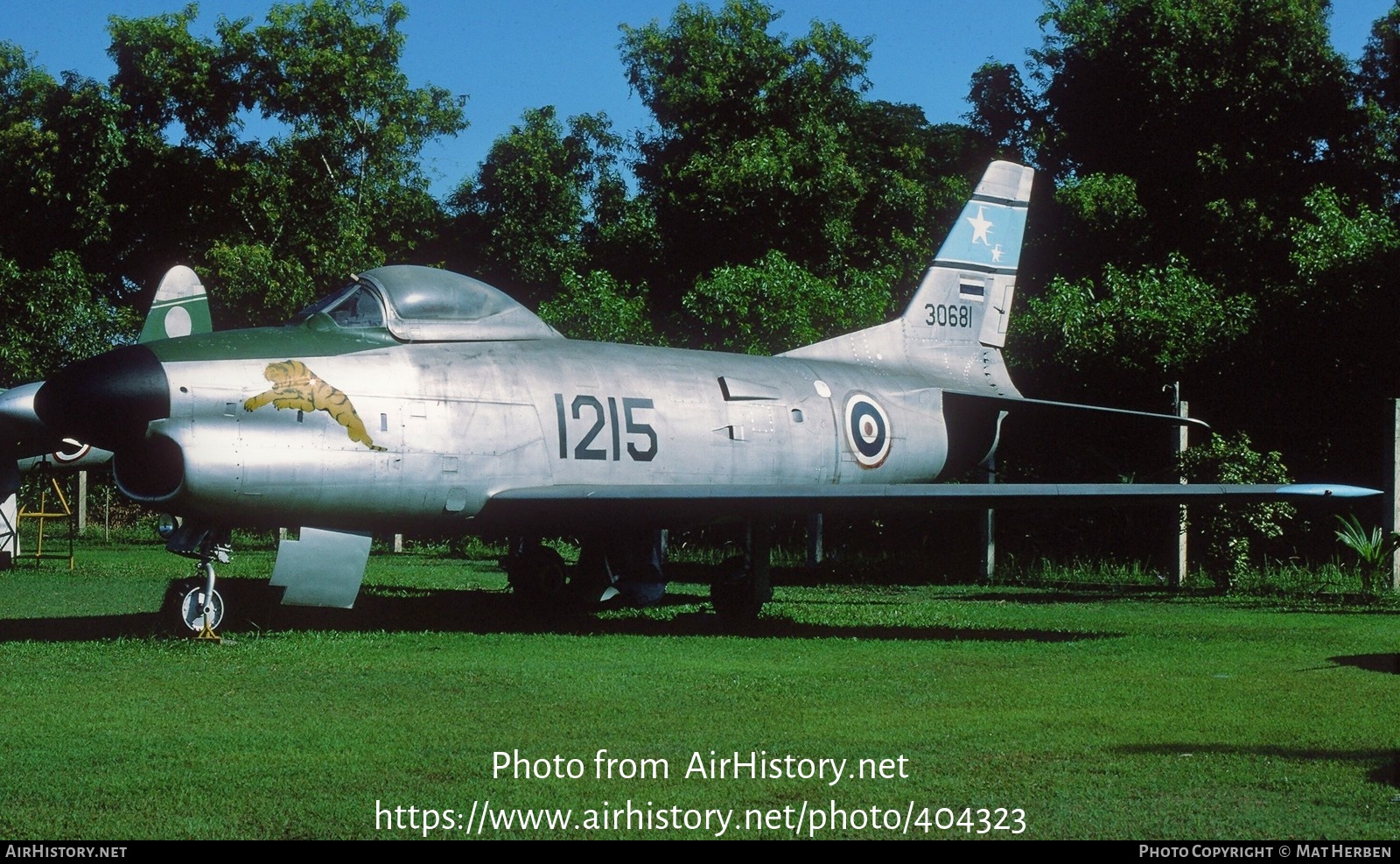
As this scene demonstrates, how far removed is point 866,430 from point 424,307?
5.20 metres

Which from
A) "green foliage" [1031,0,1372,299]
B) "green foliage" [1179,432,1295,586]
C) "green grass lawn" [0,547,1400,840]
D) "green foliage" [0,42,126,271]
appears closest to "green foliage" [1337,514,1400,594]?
"green foliage" [1179,432,1295,586]

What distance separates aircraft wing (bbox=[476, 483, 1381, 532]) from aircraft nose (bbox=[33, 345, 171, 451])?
9.80ft

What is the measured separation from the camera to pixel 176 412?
35.6ft

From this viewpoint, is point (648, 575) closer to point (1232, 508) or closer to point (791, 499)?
point (791, 499)

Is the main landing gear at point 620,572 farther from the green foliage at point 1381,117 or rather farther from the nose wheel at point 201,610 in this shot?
the green foliage at point 1381,117

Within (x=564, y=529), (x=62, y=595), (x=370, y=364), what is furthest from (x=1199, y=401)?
(x=62, y=595)

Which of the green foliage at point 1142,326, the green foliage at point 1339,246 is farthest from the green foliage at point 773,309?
the green foliage at point 1339,246

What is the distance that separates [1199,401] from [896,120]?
2560cm

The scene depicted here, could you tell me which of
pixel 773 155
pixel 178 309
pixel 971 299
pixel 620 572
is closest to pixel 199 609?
pixel 620 572

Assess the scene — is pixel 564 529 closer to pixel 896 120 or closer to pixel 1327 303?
pixel 1327 303

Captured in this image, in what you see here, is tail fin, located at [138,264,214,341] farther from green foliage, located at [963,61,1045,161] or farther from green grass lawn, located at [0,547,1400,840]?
green foliage, located at [963,61,1045,161]

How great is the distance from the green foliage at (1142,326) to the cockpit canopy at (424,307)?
1199 cm

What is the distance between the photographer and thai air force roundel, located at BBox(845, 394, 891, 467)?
15555mm


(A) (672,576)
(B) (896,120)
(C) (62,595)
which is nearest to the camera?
(C) (62,595)
